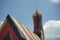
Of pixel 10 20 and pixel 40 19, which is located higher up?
pixel 40 19

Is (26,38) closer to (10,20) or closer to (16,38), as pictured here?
(16,38)

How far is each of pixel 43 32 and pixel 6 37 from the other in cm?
795

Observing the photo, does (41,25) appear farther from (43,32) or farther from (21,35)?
(21,35)

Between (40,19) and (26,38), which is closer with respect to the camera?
(26,38)

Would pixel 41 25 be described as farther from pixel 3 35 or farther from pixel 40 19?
pixel 3 35

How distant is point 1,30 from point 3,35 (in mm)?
236

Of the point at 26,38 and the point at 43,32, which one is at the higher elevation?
the point at 43,32

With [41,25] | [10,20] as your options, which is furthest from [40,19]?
[10,20]

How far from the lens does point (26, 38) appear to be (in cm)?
843

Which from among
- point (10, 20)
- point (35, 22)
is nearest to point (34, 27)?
point (35, 22)

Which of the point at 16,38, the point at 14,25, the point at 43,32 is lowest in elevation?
the point at 16,38

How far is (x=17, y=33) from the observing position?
8531 mm

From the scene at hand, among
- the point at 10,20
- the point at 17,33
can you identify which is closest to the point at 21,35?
the point at 17,33

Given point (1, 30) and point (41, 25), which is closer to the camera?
point (1, 30)
